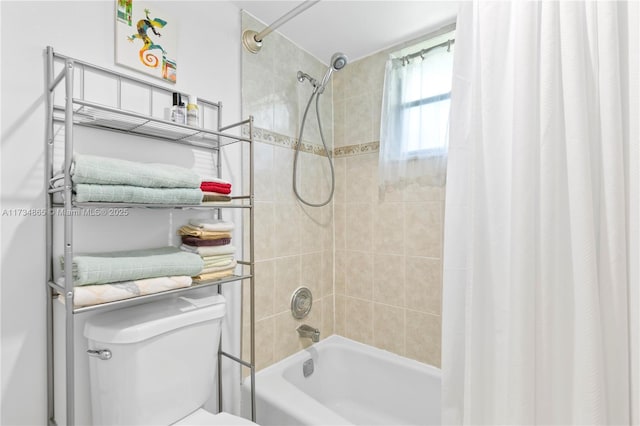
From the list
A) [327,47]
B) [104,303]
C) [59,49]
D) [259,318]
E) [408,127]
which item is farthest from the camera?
[327,47]

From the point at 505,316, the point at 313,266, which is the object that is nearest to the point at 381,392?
the point at 313,266

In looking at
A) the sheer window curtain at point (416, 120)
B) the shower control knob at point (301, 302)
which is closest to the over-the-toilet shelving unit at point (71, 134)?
the shower control knob at point (301, 302)

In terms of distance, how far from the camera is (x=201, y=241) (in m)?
1.20

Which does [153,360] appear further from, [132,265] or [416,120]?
[416,120]

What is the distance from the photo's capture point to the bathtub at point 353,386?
1455mm

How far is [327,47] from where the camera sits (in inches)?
74.4

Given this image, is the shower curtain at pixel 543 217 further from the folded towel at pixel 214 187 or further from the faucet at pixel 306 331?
the faucet at pixel 306 331

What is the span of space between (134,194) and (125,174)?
6cm

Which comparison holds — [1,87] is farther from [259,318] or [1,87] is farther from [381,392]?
[381,392]

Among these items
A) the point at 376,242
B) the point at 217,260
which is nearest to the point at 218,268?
the point at 217,260

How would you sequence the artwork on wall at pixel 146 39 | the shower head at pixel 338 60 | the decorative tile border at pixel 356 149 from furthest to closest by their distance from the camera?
the decorative tile border at pixel 356 149 → the shower head at pixel 338 60 → the artwork on wall at pixel 146 39

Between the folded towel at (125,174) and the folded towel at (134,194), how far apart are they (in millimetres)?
14

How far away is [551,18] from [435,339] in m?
1.48

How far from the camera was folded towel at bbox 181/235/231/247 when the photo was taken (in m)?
1.20
